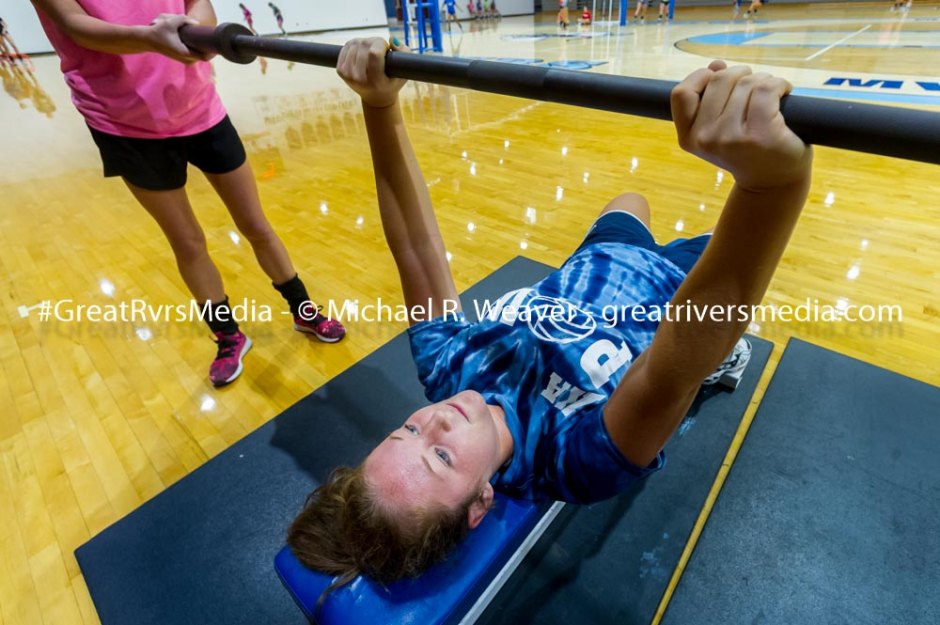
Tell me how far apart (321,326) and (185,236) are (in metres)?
0.68

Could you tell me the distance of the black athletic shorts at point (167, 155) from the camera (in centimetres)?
152

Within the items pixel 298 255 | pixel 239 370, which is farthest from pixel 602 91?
pixel 298 255

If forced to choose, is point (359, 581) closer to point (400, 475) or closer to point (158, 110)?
point (400, 475)

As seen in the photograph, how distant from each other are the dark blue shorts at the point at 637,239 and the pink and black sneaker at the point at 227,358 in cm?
156

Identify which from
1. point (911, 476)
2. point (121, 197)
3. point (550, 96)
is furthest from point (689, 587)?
point (121, 197)

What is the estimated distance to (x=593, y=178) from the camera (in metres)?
3.49

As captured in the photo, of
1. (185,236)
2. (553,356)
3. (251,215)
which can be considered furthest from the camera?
(251,215)

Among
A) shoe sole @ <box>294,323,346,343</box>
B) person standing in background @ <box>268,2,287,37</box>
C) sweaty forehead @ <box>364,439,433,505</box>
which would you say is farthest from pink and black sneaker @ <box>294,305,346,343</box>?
person standing in background @ <box>268,2,287,37</box>

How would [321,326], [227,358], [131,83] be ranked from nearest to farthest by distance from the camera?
[131,83] < [227,358] < [321,326]

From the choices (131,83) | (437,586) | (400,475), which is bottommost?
(437,586)

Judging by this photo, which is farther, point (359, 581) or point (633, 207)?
point (633, 207)

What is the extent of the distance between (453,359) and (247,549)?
0.86 meters

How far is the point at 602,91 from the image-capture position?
2.35ft

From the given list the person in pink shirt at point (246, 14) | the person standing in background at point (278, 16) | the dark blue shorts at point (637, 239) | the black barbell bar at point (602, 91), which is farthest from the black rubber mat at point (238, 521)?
the person standing in background at point (278, 16)
